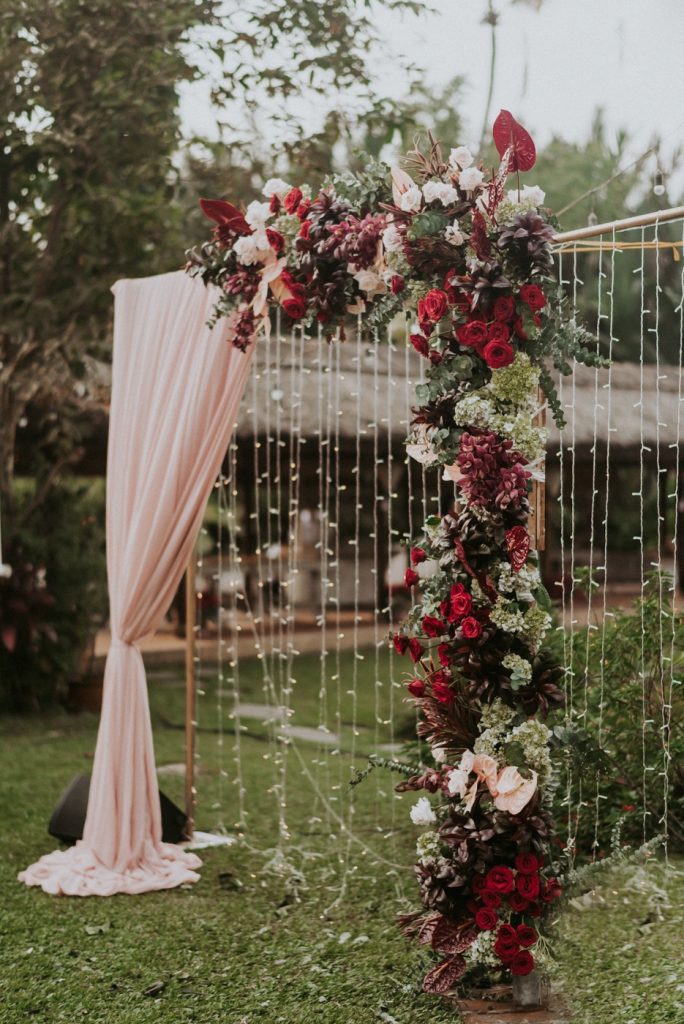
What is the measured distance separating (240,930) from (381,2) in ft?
19.8

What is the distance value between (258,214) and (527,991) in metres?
2.57

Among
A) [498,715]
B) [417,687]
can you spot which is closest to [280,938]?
[417,687]

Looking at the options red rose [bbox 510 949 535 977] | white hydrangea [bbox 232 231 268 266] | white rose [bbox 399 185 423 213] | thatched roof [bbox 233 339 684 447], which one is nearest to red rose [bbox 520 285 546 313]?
white rose [bbox 399 185 423 213]

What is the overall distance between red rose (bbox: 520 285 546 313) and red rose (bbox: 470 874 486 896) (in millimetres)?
1588

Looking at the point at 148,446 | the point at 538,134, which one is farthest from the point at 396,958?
the point at 538,134

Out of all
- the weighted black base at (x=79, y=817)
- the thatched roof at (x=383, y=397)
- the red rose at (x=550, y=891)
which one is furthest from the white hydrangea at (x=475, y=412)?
the thatched roof at (x=383, y=397)

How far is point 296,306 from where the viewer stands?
3.82 metres

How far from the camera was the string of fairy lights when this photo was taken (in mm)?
4473

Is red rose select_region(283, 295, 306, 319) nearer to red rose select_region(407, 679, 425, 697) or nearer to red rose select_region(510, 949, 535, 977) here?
red rose select_region(407, 679, 425, 697)

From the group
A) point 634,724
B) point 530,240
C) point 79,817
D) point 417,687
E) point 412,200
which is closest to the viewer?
point 530,240

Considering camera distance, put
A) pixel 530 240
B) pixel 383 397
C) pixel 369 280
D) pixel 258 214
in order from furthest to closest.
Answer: pixel 383 397 < pixel 258 214 < pixel 369 280 < pixel 530 240

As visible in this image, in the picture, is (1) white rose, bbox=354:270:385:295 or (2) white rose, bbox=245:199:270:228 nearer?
(1) white rose, bbox=354:270:385:295

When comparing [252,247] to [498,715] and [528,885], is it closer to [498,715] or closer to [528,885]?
[498,715]

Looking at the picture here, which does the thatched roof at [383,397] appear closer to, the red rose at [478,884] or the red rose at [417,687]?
the red rose at [417,687]
